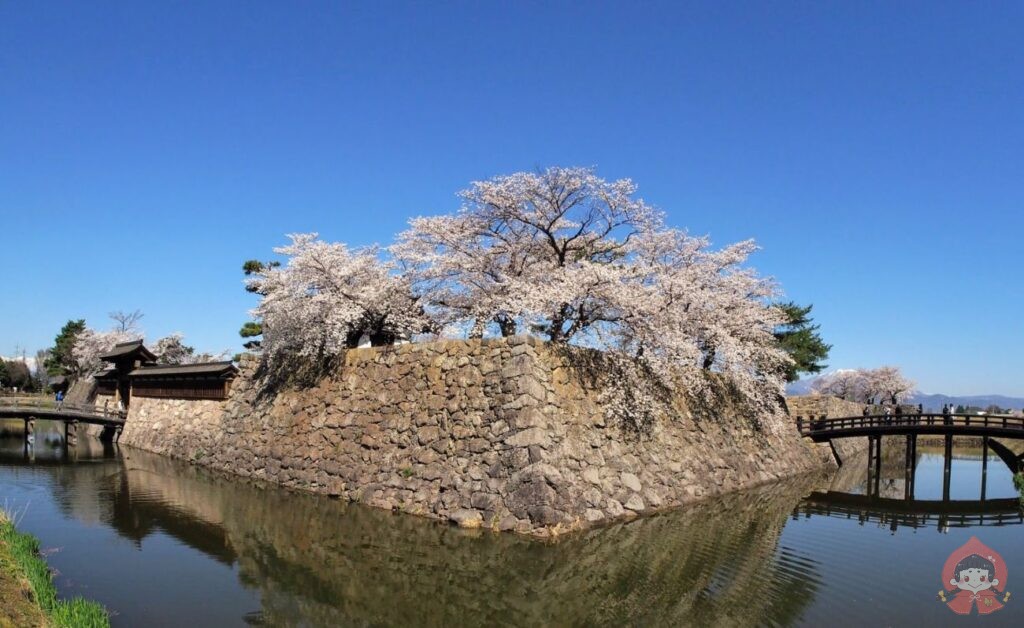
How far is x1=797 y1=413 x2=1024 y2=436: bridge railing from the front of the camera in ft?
80.0

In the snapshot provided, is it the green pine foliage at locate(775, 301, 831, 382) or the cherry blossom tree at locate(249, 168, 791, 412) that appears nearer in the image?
the cherry blossom tree at locate(249, 168, 791, 412)

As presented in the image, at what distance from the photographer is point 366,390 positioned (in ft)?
56.5

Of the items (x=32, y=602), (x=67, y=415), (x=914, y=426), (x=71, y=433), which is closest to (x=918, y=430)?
(x=914, y=426)

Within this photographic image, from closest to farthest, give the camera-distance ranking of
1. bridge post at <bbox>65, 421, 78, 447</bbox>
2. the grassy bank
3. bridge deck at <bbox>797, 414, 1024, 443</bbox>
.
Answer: the grassy bank, bridge deck at <bbox>797, 414, 1024, 443</bbox>, bridge post at <bbox>65, 421, 78, 447</bbox>

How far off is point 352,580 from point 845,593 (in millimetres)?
7375

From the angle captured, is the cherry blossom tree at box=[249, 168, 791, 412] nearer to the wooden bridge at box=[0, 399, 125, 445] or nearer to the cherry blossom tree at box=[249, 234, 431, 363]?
the cherry blossom tree at box=[249, 234, 431, 363]

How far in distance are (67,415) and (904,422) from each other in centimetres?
3603

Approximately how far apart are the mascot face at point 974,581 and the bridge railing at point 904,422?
48.9ft

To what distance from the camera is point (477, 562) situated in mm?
10930

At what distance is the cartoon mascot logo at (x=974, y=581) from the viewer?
9.38 metres

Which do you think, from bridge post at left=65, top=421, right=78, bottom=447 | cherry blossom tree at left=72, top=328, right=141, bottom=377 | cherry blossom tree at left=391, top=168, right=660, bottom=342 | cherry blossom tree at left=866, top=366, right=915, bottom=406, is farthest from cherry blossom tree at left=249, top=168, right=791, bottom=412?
cherry blossom tree at left=866, top=366, right=915, bottom=406

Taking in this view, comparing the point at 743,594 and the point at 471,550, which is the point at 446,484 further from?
the point at 743,594

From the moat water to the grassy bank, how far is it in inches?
31.8

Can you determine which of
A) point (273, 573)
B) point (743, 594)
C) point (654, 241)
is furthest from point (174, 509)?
point (654, 241)
